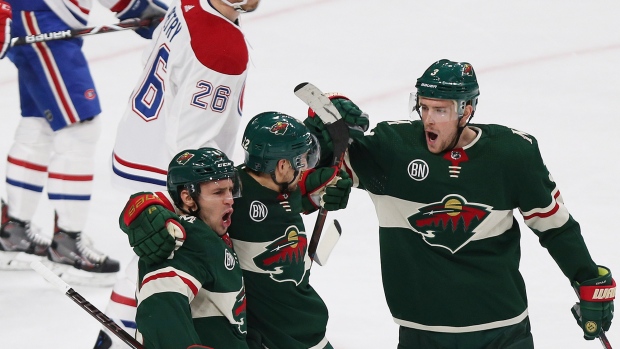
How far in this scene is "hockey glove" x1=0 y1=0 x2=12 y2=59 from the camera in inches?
159

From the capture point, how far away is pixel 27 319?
4.12 m

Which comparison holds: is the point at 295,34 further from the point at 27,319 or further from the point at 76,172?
the point at 27,319

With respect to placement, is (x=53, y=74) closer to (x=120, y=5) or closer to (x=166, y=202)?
(x=120, y=5)

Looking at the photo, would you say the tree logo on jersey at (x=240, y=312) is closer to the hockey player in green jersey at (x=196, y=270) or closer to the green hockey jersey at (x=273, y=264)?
the hockey player in green jersey at (x=196, y=270)

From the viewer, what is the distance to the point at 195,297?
262cm

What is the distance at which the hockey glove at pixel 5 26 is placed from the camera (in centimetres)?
403

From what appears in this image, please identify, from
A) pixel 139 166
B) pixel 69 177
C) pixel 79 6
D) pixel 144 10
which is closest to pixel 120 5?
pixel 144 10

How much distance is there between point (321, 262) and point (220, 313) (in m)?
0.52

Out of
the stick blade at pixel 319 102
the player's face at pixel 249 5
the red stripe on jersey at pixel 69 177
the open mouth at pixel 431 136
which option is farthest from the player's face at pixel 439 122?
the red stripe on jersey at pixel 69 177

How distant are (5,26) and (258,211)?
1.64m

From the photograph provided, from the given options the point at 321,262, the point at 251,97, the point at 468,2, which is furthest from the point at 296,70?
the point at 321,262

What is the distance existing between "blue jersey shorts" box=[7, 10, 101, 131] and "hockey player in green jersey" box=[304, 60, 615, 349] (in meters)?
1.56

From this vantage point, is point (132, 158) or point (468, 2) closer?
point (132, 158)

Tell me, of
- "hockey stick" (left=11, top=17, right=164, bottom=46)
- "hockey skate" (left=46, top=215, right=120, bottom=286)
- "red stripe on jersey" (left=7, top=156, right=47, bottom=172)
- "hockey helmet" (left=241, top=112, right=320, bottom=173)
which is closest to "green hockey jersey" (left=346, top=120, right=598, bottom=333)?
"hockey helmet" (left=241, top=112, right=320, bottom=173)
